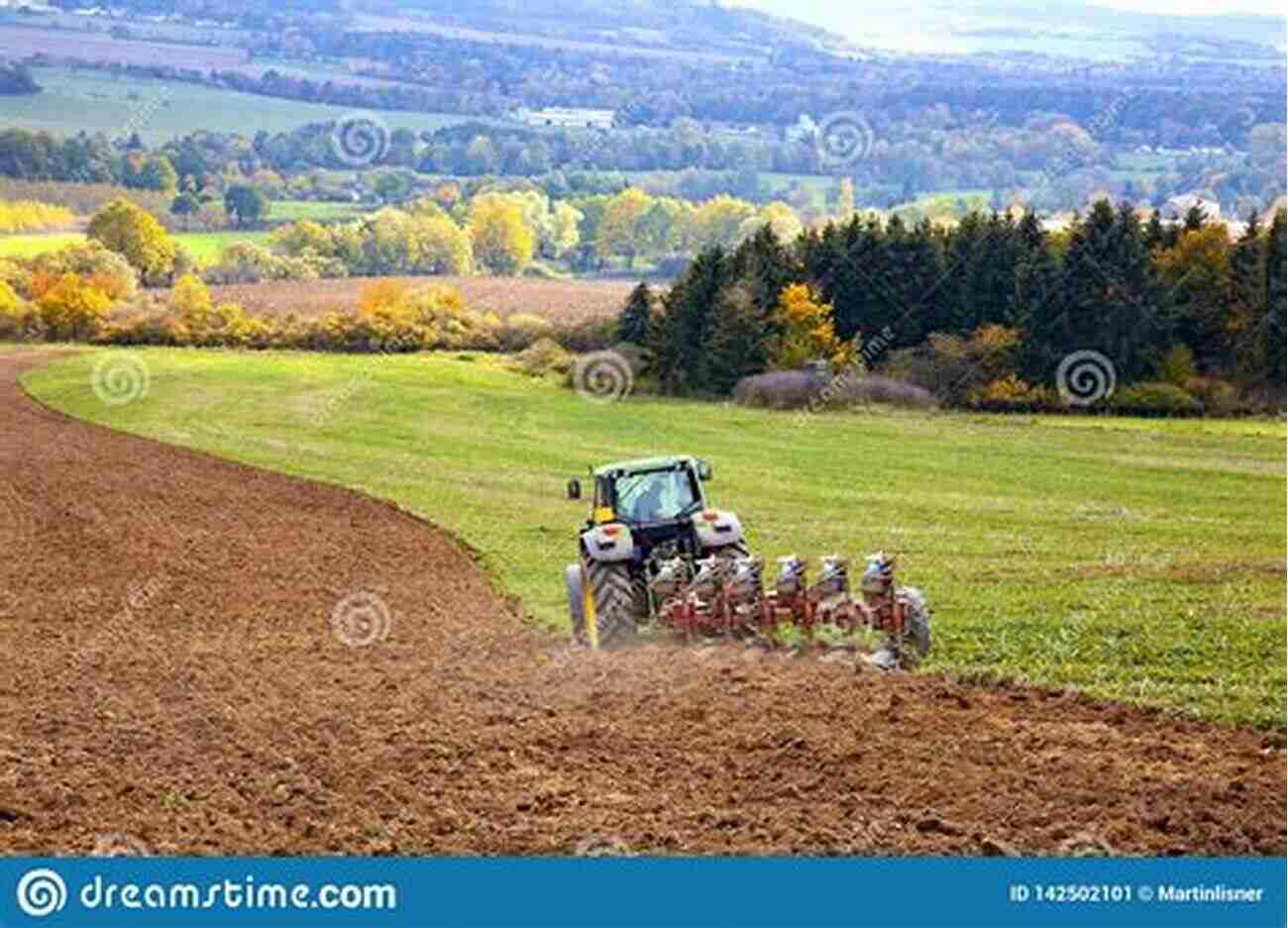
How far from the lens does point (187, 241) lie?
42.7 meters

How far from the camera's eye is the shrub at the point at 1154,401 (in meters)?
37.5

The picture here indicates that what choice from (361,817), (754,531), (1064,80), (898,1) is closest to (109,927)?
(361,817)

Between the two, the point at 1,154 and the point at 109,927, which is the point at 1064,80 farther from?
the point at 109,927

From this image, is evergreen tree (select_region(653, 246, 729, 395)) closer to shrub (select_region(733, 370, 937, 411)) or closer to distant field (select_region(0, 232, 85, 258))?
shrub (select_region(733, 370, 937, 411))

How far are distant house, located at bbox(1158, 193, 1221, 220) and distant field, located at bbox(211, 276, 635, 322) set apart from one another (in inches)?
417

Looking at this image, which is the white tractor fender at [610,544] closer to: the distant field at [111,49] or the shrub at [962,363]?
the distant field at [111,49]

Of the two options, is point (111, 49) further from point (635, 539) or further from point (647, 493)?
point (635, 539)

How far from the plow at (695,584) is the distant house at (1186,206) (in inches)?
846

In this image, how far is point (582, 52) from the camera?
4444cm

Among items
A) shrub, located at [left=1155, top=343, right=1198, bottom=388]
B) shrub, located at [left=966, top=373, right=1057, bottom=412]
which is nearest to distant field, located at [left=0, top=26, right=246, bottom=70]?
shrub, located at [left=966, top=373, right=1057, bottom=412]

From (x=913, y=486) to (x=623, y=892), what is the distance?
20971 mm

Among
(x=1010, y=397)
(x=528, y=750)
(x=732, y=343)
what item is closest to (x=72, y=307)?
(x=732, y=343)

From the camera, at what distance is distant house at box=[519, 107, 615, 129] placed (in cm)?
4512

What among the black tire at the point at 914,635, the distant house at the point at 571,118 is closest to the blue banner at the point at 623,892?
the black tire at the point at 914,635
